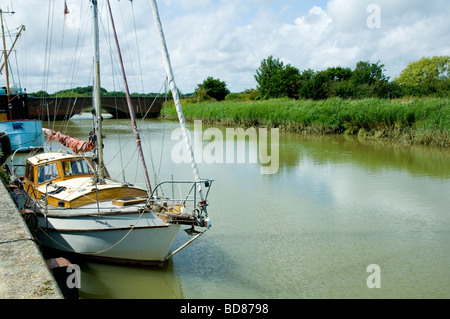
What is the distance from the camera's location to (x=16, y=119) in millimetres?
26422

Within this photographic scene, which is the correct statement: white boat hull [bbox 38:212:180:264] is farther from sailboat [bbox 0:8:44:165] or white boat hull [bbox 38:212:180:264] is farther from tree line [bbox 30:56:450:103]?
tree line [bbox 30:56:450:103]

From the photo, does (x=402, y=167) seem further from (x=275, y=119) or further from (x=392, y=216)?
(x=275, y=119)

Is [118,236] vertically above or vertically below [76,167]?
below

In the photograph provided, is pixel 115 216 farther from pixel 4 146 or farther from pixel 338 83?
pixel 338 83

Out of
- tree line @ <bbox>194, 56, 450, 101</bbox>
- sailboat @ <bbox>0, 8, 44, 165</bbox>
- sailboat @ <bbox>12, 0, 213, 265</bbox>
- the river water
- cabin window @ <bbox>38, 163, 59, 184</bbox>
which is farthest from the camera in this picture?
tree line @ <bbox>194, 56, 450, 101</bbox>

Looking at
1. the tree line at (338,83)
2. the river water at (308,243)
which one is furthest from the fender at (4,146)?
the tree line at (338,83)

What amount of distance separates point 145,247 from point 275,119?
30352mm

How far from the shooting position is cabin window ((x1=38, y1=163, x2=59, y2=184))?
10.9m

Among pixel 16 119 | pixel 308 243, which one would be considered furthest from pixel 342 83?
pixel 308 243

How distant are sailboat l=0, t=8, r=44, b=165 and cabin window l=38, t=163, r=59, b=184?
863cm

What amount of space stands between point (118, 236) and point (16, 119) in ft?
68.7

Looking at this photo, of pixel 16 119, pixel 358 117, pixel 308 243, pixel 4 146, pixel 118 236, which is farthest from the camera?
pixel 358 117

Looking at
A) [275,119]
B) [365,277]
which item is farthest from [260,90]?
[365,277]

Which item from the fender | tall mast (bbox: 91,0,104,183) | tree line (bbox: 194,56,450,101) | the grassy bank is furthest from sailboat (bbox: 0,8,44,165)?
tree line (bbox: 194,56,450,101)
